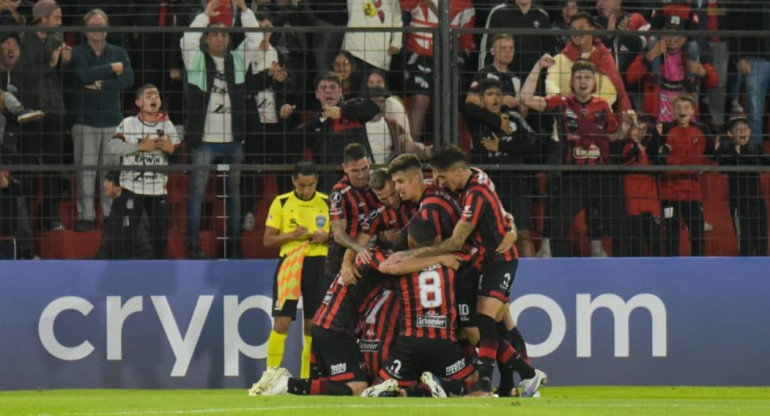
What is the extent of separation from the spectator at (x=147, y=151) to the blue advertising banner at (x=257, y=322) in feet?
1.69

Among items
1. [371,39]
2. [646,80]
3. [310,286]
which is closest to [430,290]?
[310,286]

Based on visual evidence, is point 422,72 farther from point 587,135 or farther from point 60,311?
point 60,311

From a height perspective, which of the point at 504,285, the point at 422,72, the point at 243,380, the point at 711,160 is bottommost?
the point at 243,380

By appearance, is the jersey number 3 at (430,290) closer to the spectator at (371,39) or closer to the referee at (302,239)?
Result: the referee at (302,239)

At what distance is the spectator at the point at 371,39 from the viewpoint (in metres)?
13.8

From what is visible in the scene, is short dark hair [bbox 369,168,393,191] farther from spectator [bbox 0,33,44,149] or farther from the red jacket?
spectator [bbox 0,33,44,149]

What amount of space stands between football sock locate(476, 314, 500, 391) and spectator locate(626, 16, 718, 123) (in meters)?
3.40

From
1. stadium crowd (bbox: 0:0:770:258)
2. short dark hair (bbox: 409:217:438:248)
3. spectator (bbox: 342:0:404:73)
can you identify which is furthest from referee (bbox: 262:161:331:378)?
short dark hair (bbox: 409:217:438:248)

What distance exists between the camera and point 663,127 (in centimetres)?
1398

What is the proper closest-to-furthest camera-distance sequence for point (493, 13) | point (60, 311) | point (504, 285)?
point (504, 285), point (60, 311), point (493, 13)

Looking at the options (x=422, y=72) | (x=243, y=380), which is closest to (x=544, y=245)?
(x=422, y=72)

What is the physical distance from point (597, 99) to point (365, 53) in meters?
2.20

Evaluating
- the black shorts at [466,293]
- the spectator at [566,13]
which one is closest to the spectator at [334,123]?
the black shorts at [466,293]

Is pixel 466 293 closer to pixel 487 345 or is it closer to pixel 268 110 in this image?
pixel 487 345
